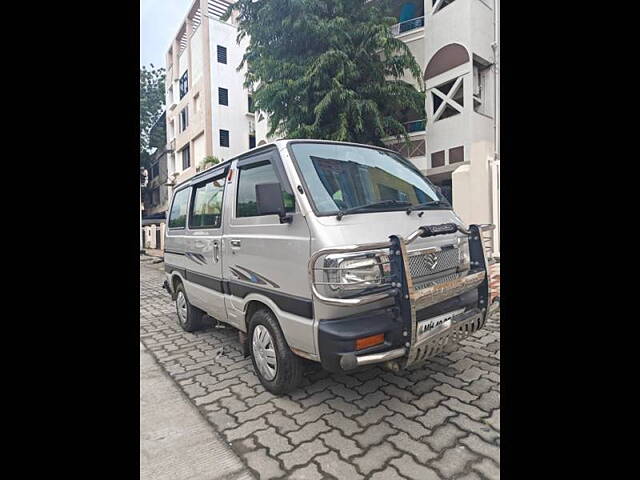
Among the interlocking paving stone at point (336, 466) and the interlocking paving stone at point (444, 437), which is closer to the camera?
the interlocking paving stone at point (336, 466)

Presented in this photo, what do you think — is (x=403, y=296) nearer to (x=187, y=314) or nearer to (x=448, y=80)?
(x=187, y=314)

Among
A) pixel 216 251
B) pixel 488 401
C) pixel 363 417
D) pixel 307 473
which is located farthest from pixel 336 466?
pixel 216 251

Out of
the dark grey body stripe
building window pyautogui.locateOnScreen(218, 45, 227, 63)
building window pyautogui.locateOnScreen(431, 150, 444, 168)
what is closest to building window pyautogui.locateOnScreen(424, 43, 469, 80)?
building window pyautogui.locateOnScreen(431, 150, 444, 168)

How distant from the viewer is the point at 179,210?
3.99 meters

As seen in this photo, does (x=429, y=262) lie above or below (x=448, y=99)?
below

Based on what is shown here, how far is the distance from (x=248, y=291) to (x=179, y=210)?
1974mm

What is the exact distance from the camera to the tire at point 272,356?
224 centimetres

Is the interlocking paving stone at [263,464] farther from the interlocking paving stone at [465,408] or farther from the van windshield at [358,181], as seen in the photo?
the van windshield at [358,181]

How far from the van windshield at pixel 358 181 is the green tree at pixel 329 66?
4290 millimetres

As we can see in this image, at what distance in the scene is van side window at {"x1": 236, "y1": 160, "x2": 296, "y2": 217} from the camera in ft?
8.05

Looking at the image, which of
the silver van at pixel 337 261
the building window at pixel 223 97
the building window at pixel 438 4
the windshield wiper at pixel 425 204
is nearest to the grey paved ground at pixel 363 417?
the silver van at pixel 337 261
